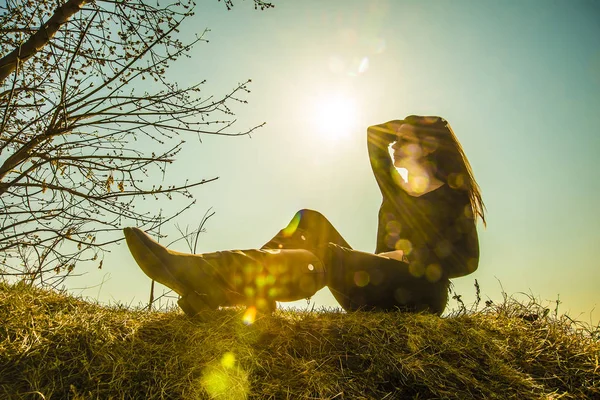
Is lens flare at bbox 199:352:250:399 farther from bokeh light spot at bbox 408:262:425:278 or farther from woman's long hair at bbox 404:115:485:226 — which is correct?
woman's long hair at bbox 404:115:485:226

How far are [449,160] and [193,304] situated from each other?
7.57 ft

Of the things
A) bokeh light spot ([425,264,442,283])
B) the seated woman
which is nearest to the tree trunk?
the seated woman

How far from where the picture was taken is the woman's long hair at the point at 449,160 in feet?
10.0

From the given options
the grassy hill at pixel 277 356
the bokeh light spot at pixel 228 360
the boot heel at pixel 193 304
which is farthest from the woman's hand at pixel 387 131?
the bokeh light spot at pixel 228 360

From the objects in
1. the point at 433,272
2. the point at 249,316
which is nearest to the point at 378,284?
the point at 433,272

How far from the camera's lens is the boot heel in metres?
2.38

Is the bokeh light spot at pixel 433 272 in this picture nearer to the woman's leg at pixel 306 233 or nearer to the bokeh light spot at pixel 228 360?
the woman's leg at pixel 306 233

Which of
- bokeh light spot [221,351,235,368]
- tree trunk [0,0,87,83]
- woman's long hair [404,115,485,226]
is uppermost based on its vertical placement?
tree trunk [0,0,87,83]

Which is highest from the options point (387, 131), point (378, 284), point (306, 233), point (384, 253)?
point (387, 131)

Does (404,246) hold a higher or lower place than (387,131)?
lower

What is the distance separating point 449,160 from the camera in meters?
3.13

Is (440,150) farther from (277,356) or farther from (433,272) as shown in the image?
(277,356)

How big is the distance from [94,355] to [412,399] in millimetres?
1523

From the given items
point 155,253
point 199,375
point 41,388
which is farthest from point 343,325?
point 41,388
